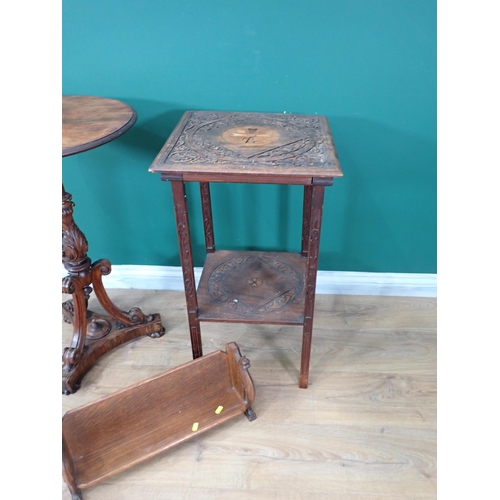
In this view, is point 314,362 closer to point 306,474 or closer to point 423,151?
point 306,474

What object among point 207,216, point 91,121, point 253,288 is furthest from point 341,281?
point 91,121

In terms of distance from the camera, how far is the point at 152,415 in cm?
120

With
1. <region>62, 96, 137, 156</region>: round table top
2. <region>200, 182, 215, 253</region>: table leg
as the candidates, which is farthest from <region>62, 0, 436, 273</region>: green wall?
<region>62, 96, 137, 156</region>: round table top

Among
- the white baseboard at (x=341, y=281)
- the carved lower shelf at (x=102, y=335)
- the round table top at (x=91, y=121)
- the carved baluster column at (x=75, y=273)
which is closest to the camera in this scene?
the round table top at (x=91, y=121)

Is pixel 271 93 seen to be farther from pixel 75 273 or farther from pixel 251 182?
pixel 75 273

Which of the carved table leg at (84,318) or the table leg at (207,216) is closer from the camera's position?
the carved table leg at (84,318)

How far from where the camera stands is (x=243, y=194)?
5.03 feet

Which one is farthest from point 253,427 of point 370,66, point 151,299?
point 370,66

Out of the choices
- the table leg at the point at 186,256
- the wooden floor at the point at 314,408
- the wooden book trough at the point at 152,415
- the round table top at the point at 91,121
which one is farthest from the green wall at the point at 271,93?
the wooden book trough at the point at 152,415

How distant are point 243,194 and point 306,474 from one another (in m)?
0.94

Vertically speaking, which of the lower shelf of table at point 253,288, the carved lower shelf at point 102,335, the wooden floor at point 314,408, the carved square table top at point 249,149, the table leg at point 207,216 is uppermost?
the carved square table top at point 249,149

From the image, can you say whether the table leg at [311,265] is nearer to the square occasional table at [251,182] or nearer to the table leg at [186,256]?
the square occasional table at [251,182]

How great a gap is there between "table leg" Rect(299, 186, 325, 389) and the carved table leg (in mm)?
582

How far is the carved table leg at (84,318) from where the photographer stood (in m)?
1.26
